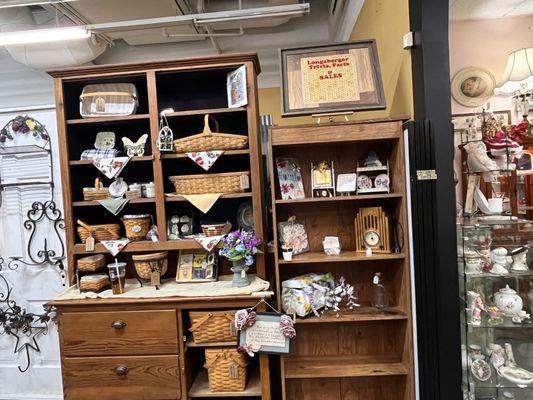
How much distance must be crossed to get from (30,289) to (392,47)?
3.26m

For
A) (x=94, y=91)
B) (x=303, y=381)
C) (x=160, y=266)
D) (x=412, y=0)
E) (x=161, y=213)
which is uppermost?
(x=412, y=0)

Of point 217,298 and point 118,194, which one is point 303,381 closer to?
point 217,298

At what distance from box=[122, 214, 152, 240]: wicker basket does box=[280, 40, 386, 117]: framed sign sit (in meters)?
1.07

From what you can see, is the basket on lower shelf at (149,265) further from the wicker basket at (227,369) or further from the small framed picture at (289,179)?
the small framed picture at (289,179)

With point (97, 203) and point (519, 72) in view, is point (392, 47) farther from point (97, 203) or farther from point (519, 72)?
point (97, 203)

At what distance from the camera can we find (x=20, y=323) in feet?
9.53

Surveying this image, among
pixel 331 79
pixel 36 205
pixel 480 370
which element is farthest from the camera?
pixel 36 205

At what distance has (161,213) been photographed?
2.10 m

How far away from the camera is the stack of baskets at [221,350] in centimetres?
193

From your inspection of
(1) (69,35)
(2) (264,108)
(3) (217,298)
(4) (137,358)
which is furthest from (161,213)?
(2) (264,108)

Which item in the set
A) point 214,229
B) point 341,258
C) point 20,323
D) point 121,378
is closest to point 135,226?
point 214,229

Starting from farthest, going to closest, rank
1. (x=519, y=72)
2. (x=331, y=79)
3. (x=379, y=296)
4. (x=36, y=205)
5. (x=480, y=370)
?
(x=36, y=205) → (x=519, y=72) → (x=379, y=296) → (x=331, y=79) → (x=480, y=370)

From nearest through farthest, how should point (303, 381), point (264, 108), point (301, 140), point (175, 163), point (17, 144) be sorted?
point (301, 140)
point (303, 381)
point (175, 163)
point (17, 144)
point (264, 108)

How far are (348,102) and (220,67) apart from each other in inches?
31.0
